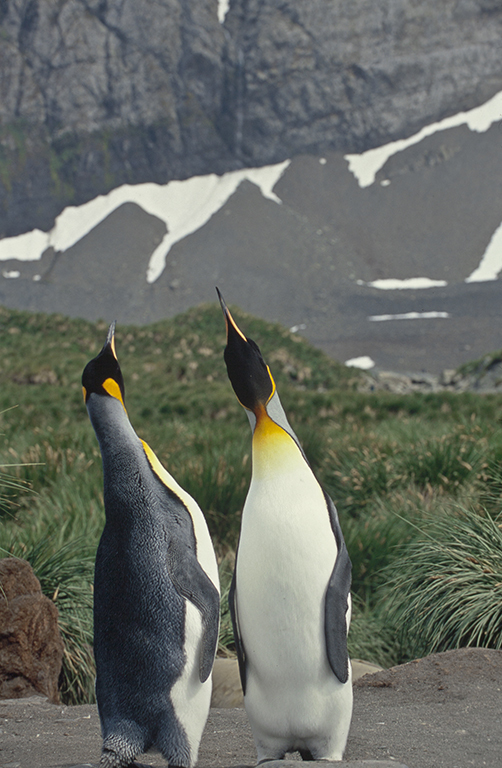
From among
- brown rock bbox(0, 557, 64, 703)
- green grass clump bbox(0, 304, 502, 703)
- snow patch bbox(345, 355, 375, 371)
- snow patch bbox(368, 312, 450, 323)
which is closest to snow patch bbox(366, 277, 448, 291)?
snow patch bbox(368, 312, 450, 323)

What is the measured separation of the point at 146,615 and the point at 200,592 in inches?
7.5

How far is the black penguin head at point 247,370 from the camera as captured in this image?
93.1 inches

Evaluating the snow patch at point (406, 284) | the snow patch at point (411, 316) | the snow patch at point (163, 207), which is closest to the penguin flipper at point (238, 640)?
the snow patch at point (411, 316)

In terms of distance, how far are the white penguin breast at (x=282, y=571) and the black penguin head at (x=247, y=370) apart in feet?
0.53

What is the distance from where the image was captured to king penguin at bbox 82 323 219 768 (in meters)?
2.18

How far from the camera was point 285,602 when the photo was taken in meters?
2.38

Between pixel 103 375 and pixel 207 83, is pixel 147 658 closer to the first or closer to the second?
pixel 103 375

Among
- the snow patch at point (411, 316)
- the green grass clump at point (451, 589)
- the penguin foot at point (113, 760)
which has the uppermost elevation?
the penguin foot at point (113, 760)

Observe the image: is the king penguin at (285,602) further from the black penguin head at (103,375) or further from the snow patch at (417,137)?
the snow patch at (417,137)

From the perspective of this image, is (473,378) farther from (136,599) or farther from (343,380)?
(136,599)

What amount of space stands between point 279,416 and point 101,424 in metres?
0.67

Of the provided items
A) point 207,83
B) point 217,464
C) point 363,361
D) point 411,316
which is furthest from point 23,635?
point 207,83

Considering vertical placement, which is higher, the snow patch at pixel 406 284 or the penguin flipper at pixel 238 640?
the penguin flipper at pixel 238 640

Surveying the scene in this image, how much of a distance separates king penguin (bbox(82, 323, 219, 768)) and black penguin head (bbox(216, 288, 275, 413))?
43 cm
